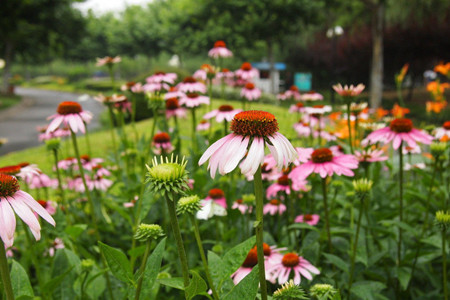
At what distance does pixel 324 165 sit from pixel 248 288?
1.72 ft

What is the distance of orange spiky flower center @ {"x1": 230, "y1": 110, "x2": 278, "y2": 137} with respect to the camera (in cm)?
64

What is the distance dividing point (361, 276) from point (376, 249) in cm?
21

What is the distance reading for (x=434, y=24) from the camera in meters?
11.9

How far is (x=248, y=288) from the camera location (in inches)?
27.2

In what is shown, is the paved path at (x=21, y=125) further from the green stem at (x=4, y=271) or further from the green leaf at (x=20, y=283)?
the green stem at (x=4, y=271)

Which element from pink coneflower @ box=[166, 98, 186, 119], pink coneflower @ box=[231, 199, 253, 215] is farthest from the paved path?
pink coneflower @ box=[231, 199, 253, 215]

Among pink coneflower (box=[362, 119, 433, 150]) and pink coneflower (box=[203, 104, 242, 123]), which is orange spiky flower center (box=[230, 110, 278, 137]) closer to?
pink coneflower (box=[362, 119, 433, 150])

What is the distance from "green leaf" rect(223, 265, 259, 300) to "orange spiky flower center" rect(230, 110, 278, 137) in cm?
24

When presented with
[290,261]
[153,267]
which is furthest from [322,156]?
[153,267]

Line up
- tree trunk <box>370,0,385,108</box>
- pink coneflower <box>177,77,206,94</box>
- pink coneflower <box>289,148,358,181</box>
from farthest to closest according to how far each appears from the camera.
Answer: tree trunk <box>370,0,385,108</box>
pink coneflower <box>177,77,206,94</box>
pink coneflower <box>289,148,358,181</box>

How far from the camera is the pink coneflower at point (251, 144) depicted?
0.61 metres

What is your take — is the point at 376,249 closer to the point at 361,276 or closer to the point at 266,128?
the point at 361,276

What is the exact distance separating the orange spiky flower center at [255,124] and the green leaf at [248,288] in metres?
0.24

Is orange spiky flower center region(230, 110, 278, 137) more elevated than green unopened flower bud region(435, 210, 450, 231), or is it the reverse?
orange spiky flower center region(230, 110, 278, 137)
